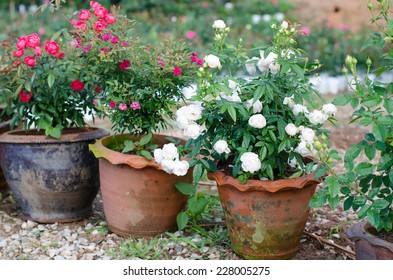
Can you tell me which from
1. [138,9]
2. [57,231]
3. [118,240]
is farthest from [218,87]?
[138,9]

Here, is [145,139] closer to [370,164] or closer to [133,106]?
[133,106]

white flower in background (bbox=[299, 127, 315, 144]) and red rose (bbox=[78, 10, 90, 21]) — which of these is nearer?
white flower in background (bbox=[299, 127, 315, 144])

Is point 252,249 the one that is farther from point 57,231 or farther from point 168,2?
point 168,2

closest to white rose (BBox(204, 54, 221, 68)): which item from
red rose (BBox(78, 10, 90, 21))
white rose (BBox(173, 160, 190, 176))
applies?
white rose (BBox(173, 160, 190, 176))

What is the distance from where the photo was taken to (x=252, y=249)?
275 centimetres

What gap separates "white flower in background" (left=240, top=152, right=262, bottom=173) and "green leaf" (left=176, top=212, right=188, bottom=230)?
60 centimetres

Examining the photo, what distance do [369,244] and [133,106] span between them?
125 centimetres

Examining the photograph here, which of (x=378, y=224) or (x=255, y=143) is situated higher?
(x=255, y=143)

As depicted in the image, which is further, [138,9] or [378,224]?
[138,9]

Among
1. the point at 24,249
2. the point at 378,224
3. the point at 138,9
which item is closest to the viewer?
the point at 378,224

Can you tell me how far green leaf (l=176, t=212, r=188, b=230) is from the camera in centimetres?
303

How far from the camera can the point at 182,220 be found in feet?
9.97

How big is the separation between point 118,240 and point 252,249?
2.42ft

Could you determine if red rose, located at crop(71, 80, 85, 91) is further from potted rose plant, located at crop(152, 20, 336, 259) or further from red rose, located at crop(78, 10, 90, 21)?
potted rose plant, located at crop(152, 20, 336, 259)
